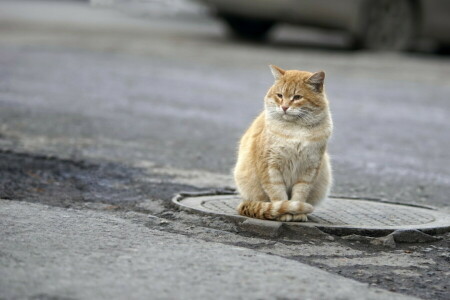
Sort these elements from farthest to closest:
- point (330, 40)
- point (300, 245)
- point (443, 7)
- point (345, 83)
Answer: point (330, 40) < point (443, 7) < point (345, 83) < point (300, 245)

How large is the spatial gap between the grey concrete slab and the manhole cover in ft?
2.47

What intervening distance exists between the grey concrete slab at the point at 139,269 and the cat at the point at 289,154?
647 mm

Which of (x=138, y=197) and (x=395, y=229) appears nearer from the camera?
(x=395, y=229)

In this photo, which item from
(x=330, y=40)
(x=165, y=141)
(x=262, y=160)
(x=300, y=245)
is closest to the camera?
(x=300, y=245)

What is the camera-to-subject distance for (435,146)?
30.8 feet

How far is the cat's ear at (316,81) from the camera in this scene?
5.68 m

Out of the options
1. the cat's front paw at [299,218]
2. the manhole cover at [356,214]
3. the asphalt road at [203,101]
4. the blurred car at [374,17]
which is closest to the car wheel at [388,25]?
the blurred car at [374,17]

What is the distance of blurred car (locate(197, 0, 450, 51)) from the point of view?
51.9ft

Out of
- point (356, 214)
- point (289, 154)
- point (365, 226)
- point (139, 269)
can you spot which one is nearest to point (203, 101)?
point (356, 214)

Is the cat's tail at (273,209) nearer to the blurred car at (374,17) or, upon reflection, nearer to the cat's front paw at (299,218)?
the cat's front paw at (299,218)

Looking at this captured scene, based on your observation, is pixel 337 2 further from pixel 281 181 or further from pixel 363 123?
pixel 281 181

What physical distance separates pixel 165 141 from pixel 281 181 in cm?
356

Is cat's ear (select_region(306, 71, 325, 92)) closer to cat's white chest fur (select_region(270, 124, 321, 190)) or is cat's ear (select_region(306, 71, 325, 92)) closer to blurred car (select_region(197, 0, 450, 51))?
cat's white chest fur (select_region(270, 124, 321, 190))

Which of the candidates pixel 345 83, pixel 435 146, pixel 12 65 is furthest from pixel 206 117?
pixel 12 65
